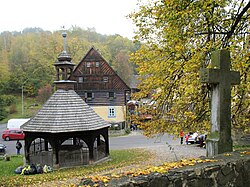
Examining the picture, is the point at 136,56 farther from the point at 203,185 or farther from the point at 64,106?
the point at 203,185

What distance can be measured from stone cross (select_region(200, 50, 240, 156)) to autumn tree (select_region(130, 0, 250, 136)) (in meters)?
2.42

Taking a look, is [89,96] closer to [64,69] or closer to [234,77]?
[64,69]

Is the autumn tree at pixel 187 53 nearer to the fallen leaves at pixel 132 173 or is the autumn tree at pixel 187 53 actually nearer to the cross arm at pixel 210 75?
the cross arm at pixel 210 75

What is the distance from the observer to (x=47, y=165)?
17.2m

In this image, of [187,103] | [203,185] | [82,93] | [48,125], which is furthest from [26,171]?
[82,93]

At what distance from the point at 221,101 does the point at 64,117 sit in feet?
40.5

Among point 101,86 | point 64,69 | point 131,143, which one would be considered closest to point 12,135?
point 101,86

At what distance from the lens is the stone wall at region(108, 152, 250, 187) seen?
423 centimetres

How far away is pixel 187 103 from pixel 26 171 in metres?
9.42

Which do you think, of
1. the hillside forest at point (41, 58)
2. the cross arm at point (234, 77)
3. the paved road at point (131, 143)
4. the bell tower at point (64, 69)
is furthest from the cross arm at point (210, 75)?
the hillside forest at point (41, 58)

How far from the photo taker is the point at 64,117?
17.7 meters

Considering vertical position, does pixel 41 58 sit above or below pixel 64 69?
above

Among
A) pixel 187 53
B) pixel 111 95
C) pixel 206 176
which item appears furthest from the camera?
pixel 111 95

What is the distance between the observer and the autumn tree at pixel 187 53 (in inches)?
367
